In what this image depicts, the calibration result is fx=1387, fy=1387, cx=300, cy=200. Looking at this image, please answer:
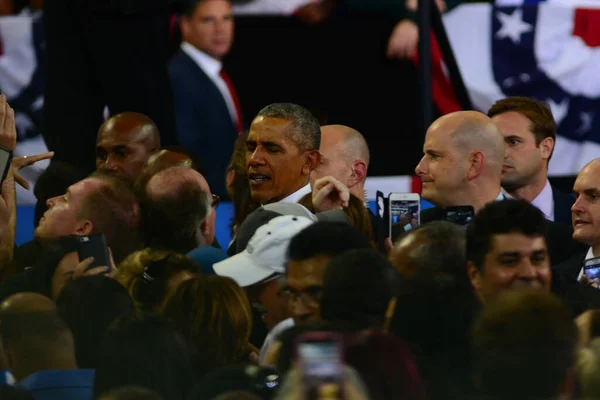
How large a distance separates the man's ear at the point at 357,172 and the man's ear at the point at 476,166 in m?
0.48

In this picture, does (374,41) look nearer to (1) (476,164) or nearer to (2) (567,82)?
(2) (567,82)

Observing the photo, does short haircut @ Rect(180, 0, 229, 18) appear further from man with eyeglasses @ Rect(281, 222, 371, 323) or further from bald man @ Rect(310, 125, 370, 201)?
man with eyeglasses @ Rect(281, 222, 371, 323)

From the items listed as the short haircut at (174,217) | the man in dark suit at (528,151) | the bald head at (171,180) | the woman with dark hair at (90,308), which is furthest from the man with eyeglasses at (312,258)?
the man in dark suit at (528,151)

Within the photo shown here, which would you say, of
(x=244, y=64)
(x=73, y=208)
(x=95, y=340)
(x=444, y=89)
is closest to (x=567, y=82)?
(x=444, y=89)

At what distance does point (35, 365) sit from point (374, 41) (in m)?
5.06

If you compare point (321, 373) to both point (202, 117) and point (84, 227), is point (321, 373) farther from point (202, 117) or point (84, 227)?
point (202, 117)

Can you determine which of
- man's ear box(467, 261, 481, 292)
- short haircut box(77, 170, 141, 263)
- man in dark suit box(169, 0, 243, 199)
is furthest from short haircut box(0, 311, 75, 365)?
man in dark suit box(169, 0, 243, 199)

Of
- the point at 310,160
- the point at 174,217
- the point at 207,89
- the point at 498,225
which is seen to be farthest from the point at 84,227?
the point at 207,89

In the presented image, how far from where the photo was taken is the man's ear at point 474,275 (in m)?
4.19

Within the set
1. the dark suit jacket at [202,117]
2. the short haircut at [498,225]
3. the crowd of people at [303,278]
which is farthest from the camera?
the dark suit jacket at [202,117]

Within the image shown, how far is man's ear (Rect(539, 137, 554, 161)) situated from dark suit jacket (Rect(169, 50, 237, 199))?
2232mm

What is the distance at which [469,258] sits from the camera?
4234 millimetres

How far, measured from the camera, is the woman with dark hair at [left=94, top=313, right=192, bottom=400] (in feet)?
11.0

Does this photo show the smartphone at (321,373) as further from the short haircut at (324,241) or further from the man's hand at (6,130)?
the man's hand at (6,130)
